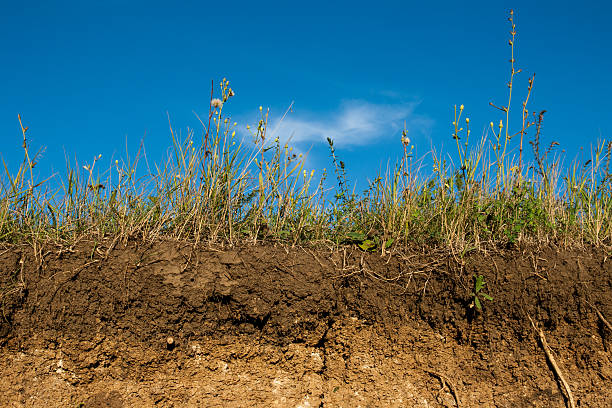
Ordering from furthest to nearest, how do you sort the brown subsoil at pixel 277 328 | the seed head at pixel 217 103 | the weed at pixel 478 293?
the seed head at pixel 217 103 → the weed at pixel 478 293 → the brown subsoil at pixel 277 328

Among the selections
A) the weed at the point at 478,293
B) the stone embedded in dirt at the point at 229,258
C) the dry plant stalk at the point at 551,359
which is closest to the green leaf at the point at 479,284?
the weed at the point at 478,293

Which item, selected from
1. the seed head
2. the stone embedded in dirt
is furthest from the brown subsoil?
the seed head

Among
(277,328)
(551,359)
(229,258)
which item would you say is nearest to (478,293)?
(551,359)

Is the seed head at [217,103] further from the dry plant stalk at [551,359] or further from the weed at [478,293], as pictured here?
the dry plant stalk at [551,359]

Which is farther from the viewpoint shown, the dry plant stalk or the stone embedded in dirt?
the dry plant stalk

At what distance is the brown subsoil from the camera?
124 inches

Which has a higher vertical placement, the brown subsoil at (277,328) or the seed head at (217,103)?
the seed head at (217,103)

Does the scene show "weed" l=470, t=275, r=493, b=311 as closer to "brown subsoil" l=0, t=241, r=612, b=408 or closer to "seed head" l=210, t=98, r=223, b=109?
"brown subsoil" l=0, t=241, r=612, b=408

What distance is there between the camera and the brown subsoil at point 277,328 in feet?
10.3

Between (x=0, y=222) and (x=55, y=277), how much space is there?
66cm

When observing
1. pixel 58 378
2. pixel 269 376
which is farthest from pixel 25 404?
pixel 269 376

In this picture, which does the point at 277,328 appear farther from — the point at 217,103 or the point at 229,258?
the point at 217,103

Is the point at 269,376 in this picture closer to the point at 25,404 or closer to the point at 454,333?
the point at 454,333

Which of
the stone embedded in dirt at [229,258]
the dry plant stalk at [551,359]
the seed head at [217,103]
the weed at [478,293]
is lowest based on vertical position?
the dry plant stalk at [551,359]
